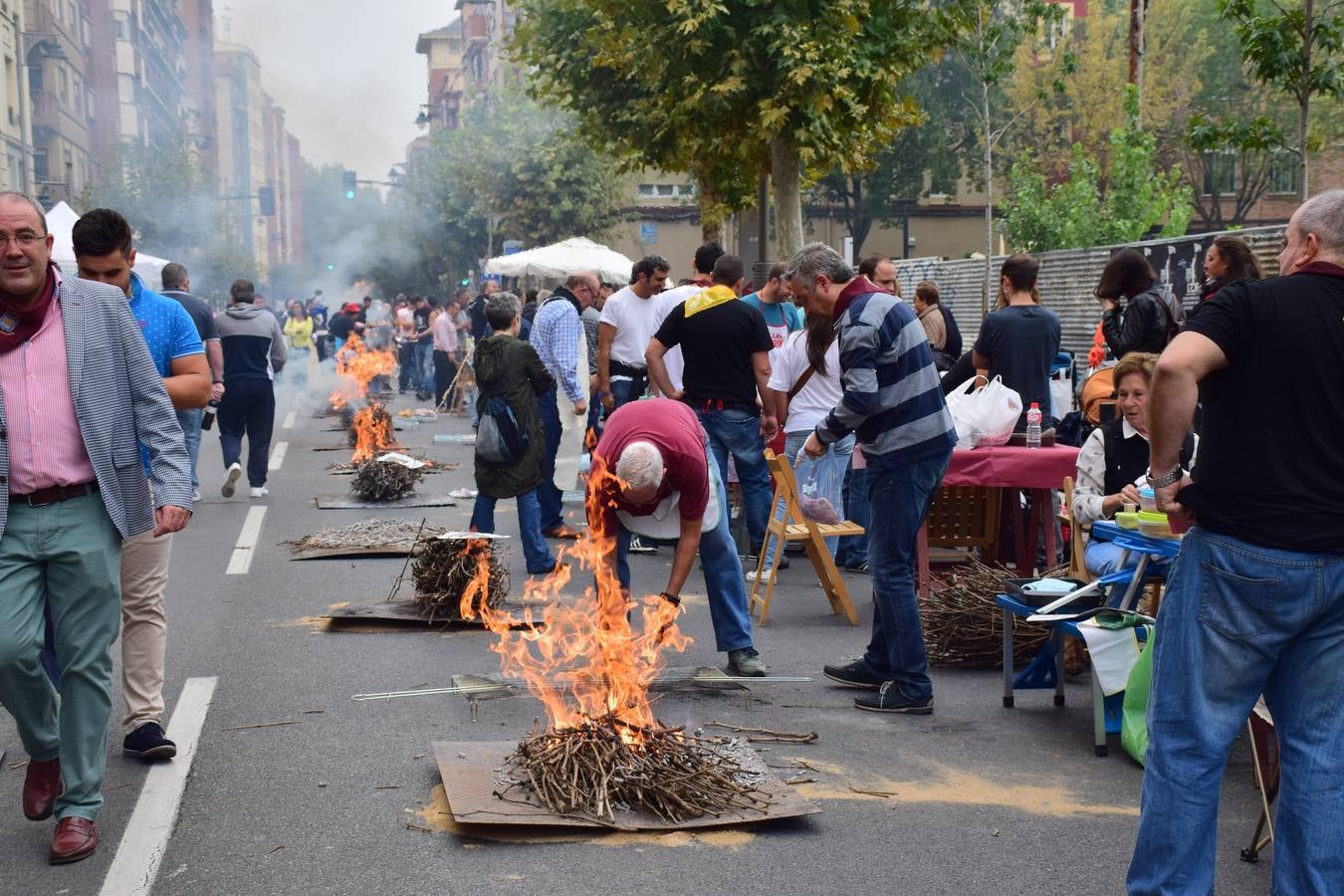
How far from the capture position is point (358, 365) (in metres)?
27.0

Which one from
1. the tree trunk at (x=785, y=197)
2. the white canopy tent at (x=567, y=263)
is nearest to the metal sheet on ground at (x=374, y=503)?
the tree trunk at (x=785, y=197)

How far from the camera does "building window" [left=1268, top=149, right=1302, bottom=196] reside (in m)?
47.4

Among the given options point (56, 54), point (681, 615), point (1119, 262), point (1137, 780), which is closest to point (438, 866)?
point (1137, 780)

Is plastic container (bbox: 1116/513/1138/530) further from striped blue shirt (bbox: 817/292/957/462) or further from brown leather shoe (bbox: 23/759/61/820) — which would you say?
brown leather shoe (bbox: 23/759/61/820)

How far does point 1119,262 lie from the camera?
9445 mm

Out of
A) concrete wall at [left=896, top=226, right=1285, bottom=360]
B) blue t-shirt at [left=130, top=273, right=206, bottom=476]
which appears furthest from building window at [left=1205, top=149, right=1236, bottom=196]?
blue t-shirt at [left=130, top=273, right=206, bottom=476]

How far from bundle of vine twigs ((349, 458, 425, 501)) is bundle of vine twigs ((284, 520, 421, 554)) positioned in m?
2.09

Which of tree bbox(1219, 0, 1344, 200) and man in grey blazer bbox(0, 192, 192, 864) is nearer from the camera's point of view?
man in grey blazer bbox(0, 192, 192, 864)

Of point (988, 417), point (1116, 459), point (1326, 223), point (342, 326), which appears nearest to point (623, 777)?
point (1326, 223)

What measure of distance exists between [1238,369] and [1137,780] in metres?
2.51

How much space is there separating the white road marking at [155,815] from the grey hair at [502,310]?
4432 millimetres

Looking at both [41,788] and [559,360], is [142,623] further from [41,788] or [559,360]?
[559,360]

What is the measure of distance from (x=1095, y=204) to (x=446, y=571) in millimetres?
30043

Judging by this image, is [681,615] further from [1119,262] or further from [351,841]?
[351,841]
